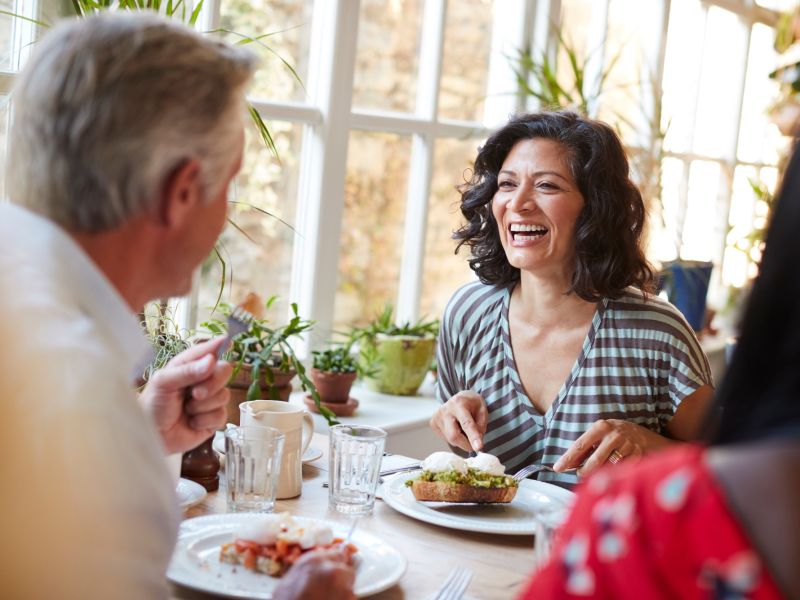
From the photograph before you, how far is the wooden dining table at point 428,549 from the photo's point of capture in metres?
1.36

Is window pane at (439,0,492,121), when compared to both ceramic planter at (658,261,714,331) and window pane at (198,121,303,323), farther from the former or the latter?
ceramic planter at (658,261,714,331)

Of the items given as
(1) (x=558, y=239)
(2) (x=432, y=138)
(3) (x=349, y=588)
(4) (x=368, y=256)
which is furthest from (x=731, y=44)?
(3) (x=349, y=588)

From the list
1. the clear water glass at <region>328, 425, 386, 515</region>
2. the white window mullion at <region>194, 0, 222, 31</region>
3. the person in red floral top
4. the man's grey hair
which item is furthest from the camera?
the white window mullion at <region>194, 0, 222, 31</region>

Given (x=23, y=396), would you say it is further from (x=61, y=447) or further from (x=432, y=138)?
(x=432, y=138)

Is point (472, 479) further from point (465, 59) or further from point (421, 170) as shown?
point (465, 59)

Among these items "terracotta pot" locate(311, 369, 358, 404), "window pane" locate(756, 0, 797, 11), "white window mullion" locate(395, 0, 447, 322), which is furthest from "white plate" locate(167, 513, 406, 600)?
"window pane" locate(756, 0, 797, 11)

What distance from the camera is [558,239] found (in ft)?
7.75

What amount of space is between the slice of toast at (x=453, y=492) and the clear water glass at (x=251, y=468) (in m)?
0.25

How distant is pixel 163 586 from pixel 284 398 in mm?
1580

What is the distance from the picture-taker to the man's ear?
1074mm

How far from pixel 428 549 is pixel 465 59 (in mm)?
2854

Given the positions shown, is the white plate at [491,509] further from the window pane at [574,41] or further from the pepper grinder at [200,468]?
the window pane at [574,41]

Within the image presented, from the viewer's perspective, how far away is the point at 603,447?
6.47ft

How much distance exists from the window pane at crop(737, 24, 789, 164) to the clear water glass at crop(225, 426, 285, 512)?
5386 millimetres
